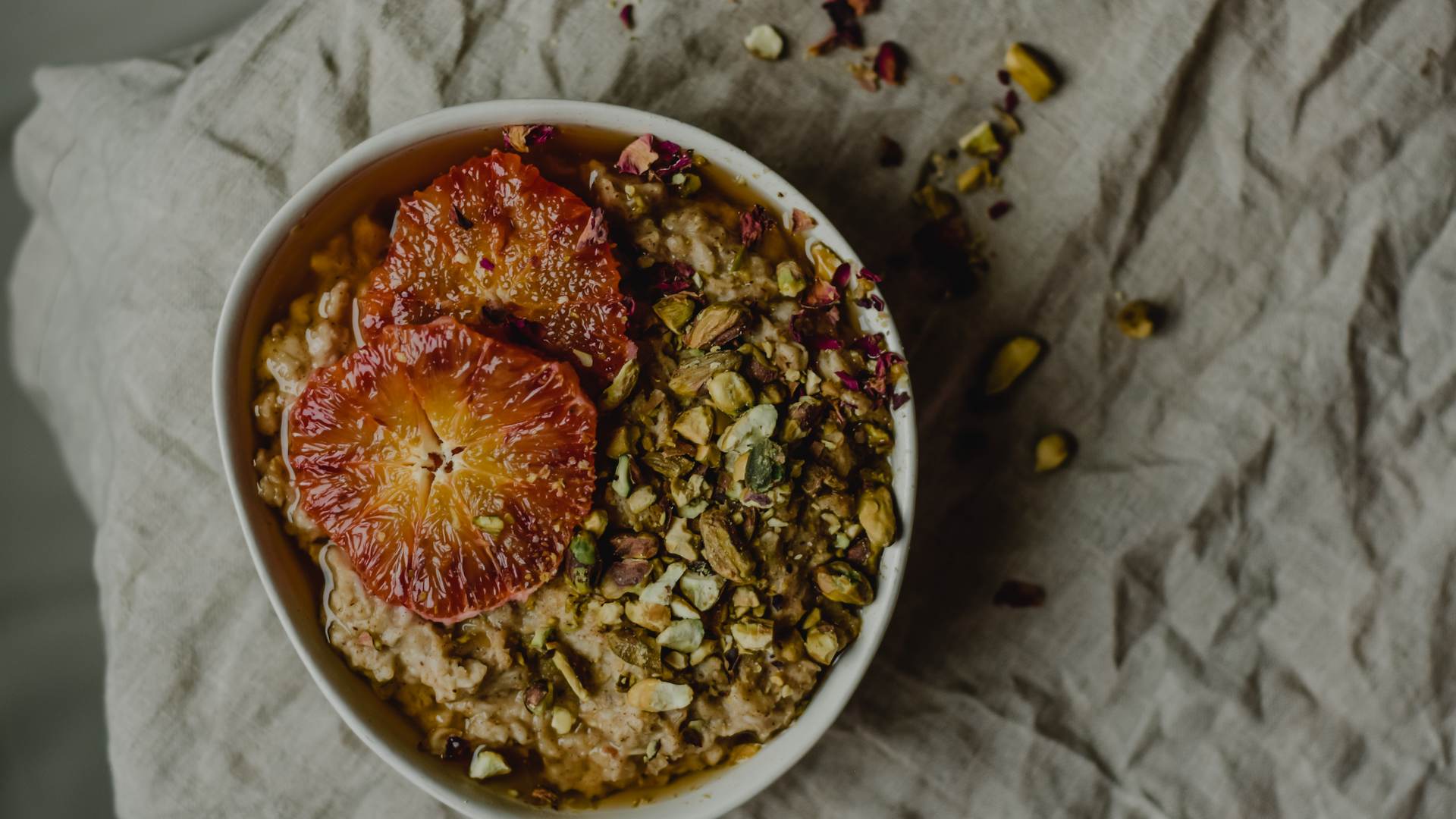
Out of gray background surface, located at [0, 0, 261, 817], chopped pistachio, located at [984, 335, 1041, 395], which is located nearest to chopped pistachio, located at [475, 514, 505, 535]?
chopped pistachio, located at [984, 335, 1041, 395]

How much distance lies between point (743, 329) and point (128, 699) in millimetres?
1678

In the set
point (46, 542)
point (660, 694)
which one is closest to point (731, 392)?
point (660, 694)

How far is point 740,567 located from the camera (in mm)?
1975

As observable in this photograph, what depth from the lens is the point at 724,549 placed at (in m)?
1.98

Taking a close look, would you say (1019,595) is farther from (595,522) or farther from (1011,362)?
(595,522)

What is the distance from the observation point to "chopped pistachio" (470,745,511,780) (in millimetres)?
2111

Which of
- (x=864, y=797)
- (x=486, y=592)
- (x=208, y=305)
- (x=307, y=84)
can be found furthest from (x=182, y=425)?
(x=864, y=797)

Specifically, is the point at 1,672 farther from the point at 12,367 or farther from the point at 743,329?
the point at 743,329

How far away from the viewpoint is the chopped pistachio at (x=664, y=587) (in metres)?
2.00

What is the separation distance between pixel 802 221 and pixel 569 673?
0.94 meters

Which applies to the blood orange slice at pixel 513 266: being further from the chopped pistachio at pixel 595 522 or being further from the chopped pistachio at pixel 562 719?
the chopped pistachio at pixel 562 719

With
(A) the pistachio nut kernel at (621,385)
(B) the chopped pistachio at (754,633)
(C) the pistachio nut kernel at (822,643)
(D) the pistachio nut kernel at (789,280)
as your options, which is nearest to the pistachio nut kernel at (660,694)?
(B) the chopped pistachio at (754,633)

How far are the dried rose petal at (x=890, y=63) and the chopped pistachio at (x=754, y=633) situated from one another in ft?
4.03

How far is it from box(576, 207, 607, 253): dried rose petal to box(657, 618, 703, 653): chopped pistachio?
0.69 meters
